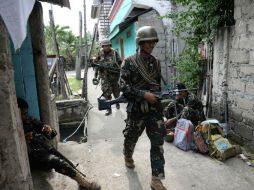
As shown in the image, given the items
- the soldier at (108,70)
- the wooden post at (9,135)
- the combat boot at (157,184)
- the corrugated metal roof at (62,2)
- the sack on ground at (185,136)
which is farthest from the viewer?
the soldier at (108,70)

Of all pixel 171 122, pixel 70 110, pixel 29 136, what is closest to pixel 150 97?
pixel 29 136

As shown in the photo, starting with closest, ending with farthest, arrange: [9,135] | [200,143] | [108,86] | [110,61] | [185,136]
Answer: [9,135] → [200,143] → [185,136] → [110,61] → [108,86]

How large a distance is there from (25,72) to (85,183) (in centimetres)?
196

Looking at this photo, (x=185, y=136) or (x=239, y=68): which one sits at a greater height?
(x=239, y=68)

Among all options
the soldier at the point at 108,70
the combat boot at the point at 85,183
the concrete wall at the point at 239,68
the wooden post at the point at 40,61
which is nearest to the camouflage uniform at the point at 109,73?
the soldier at the point at 108,70

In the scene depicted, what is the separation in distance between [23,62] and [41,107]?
79cm

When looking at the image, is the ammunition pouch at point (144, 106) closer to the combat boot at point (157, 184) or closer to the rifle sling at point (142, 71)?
the rifle sling at point (142, 71)

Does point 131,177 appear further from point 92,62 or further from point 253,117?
point 92,62

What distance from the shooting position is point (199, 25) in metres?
6.20

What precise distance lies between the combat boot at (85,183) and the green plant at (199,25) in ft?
13.2

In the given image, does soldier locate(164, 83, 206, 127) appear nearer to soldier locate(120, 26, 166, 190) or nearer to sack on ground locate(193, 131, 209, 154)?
sack on ground locate(193, 131, 209, 154)

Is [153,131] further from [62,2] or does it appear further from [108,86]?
[108,86]

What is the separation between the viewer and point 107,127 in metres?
6.54

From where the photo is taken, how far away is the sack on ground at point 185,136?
4.67 metres
